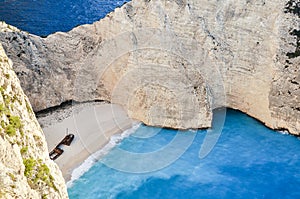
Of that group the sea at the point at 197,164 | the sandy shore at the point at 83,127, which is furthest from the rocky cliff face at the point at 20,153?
the sandy shore at the point at 83,127

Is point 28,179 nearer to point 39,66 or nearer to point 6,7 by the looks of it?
point 39,66

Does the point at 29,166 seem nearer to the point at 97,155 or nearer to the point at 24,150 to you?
the point at 24,150

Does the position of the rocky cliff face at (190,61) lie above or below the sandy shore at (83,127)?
above

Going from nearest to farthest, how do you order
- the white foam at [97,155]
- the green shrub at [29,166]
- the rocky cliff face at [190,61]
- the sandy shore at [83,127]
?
the green shrub at [29,166] < the white foam at [97,155] < the sandy shore at [83,127] < the rocky cliff face at [190,61]

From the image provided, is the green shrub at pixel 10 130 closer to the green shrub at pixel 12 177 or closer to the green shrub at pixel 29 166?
the green shrub at pixel 29 166

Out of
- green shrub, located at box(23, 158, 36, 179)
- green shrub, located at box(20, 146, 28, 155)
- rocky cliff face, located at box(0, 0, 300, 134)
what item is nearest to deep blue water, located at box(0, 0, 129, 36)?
rocky cliff face, located at box(0, 0, 300, 134)

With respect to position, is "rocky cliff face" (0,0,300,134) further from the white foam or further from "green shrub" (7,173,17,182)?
"green shrub" (7,173,17,182)

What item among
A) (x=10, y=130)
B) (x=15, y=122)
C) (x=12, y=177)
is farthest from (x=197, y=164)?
(x=12, y=177)
